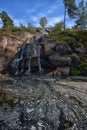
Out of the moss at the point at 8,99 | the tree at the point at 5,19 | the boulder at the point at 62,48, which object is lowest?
the moss at the point at 8,99

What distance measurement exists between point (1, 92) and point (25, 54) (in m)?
25.1

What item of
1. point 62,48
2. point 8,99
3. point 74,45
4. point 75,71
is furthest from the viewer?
point 74,45

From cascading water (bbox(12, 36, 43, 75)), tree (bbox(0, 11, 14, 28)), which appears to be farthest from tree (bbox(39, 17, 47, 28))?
cascading water (bbox(12, 36, 43, 75))

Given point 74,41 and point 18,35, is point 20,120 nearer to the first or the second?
point 74,41

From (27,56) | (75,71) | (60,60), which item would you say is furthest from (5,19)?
(75,71)

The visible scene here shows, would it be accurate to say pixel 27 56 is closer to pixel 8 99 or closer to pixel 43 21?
pixel 8 99

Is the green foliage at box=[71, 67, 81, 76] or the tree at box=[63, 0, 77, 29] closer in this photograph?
the green foliage at box=[71, 67, 81, 76]

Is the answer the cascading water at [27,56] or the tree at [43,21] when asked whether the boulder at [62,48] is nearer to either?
the cascading water at [27,56]

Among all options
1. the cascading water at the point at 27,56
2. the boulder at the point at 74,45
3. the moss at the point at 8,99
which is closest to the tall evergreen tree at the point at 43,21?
the cascading water at the point at 27,56

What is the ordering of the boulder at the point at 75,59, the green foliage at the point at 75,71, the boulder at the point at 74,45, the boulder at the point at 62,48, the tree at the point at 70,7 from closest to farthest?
the green foliage at the point at 75,71
the boulder at the point at 75,59
the boulder at the point at 62,48
the boulder at the point at 74,45
the tree at the point at 70,7

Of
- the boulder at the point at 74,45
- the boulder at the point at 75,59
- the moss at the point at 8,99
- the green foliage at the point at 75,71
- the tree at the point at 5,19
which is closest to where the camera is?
the moss at the point at 8,99

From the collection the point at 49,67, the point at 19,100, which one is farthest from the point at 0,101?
the point at 49,67

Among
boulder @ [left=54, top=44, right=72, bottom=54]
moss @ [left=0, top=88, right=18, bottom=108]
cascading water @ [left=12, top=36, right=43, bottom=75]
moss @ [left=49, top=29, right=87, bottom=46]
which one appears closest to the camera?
moss @ [left=0, top=88, right=18, bottom=108]

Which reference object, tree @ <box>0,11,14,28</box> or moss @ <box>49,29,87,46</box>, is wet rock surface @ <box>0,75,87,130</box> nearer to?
moss @ <box>49,29,87,46</box>
